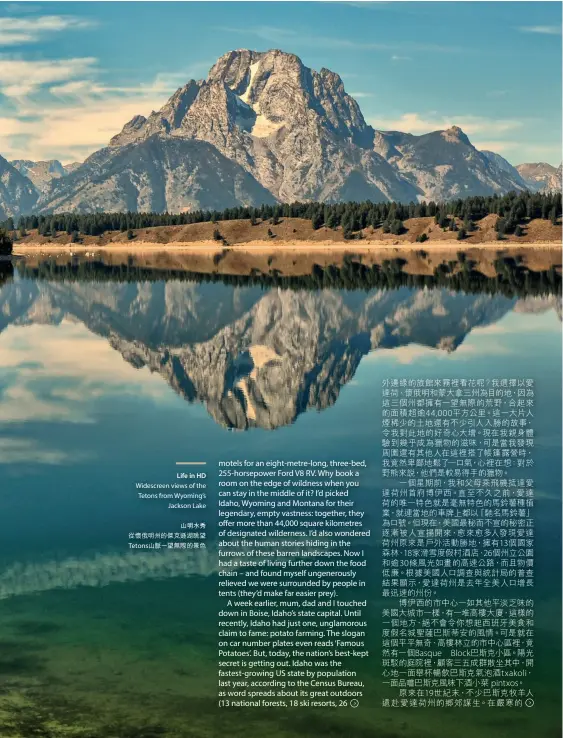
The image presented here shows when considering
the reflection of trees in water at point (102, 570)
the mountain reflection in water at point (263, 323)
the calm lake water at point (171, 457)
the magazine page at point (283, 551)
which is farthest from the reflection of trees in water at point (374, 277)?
the reflection of trees in water at point (102, 570)

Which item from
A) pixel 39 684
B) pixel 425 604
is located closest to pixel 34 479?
pixel 39 684

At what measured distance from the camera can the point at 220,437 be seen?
38.8m

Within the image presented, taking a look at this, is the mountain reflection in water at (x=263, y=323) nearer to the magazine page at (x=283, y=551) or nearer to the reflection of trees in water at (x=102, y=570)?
the magazine page at (x=283, y=551)

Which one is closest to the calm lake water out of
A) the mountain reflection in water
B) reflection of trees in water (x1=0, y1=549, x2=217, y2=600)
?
reflection of trees in water (x1=0, y1=549, x2=217, y2=600)

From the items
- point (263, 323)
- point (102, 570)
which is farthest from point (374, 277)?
point (102, 570)

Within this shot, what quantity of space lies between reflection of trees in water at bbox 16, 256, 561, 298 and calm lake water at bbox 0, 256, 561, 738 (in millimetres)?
20430

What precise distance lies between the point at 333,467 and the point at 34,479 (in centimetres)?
1211

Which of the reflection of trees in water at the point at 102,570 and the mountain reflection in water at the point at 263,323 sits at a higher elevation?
the mountain reflection in water at the point at 263,323

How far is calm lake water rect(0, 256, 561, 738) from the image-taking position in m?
18.9

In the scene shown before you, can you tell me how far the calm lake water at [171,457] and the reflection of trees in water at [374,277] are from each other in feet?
67.0

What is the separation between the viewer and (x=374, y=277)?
128 m

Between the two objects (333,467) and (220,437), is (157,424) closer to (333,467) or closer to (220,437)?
(220,437)

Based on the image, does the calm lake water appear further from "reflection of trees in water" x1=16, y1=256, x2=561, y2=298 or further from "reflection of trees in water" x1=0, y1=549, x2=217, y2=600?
"reflection of trees in water" x1=16, y1=256, x2=561, y2=298

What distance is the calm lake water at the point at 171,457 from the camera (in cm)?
1892
